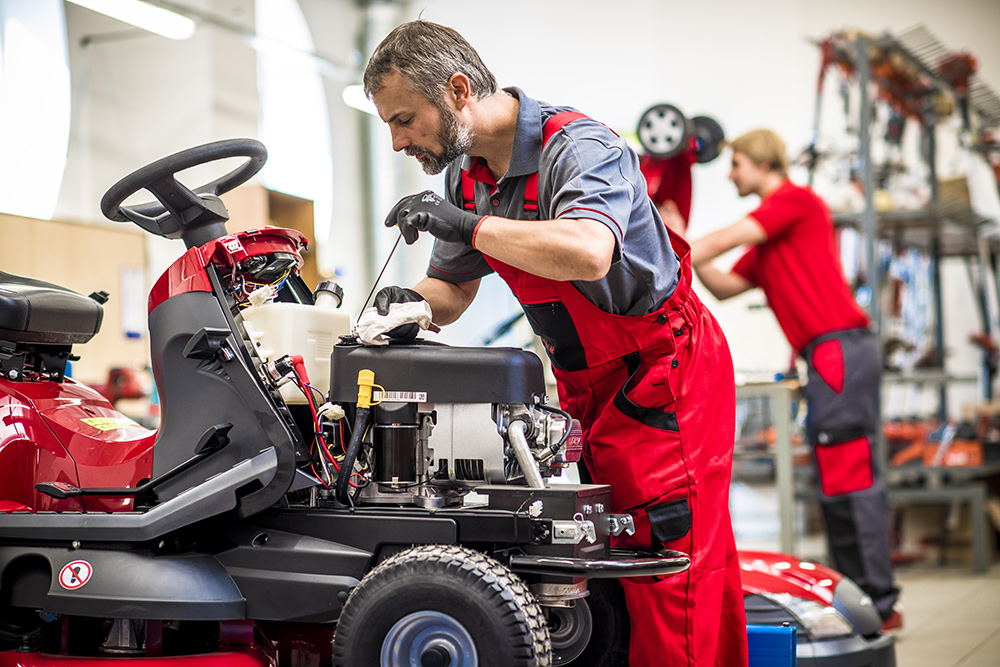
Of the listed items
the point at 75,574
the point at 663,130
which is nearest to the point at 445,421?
the point at 75,574

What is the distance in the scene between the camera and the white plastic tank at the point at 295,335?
190cm

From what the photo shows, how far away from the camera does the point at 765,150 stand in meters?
3.93

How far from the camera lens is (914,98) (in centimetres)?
627

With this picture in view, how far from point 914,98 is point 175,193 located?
18.2 feet

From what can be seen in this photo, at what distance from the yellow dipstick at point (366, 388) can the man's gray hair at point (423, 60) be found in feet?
1.65

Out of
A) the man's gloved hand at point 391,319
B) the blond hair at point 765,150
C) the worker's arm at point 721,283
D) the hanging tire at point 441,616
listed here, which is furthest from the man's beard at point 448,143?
the blond hair at point 765,150

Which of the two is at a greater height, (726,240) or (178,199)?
(726,240)

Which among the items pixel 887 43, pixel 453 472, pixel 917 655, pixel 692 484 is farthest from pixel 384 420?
pixel 887 43

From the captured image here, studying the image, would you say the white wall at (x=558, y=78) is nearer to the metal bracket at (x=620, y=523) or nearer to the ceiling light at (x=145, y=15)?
the ceiling light at (x=145, y=15)

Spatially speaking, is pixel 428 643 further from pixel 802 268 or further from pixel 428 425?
pixel 802 268

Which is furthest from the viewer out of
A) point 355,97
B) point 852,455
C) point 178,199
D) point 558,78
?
point 558,78

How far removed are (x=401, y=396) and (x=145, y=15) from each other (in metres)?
5.31

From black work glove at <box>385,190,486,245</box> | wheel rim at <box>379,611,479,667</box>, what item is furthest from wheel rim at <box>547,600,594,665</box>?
black work glove at <box>385,190,486,245</box>

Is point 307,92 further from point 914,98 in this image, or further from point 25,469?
point 25,469
